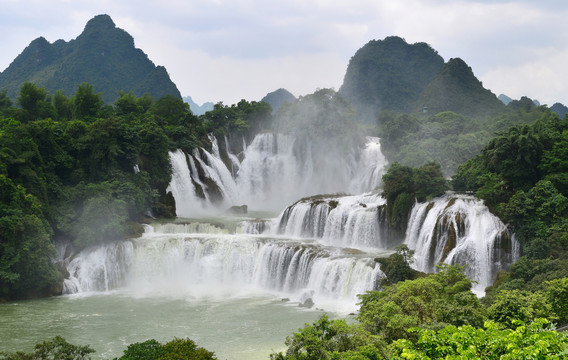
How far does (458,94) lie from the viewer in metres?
63.0

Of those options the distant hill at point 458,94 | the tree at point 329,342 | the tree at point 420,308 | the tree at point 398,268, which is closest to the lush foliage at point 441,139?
the tree at point 398,268

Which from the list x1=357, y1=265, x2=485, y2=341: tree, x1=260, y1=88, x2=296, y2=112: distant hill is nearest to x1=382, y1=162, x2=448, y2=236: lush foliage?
x1=357, y1=265, x2=485, y2=341: tree

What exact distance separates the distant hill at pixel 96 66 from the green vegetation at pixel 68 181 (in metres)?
45.1

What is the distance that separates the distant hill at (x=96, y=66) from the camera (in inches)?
3044

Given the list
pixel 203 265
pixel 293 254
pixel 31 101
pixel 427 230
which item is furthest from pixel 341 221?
pixel 31 101

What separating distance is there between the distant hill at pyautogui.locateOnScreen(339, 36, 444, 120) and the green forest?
135ft

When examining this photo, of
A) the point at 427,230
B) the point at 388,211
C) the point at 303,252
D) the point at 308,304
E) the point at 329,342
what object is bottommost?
the point at 308,304

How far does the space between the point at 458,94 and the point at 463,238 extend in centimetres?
4800

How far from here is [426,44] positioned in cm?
9088

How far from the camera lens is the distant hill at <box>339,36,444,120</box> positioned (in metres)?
81.7

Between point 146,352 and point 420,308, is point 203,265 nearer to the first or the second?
point 146,352

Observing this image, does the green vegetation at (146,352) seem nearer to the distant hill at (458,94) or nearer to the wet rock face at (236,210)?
the wet rock face at (236,210)

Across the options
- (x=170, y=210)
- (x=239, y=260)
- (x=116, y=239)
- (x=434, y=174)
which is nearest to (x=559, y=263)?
(x=434, y=174)

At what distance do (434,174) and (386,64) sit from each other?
2663 inches
